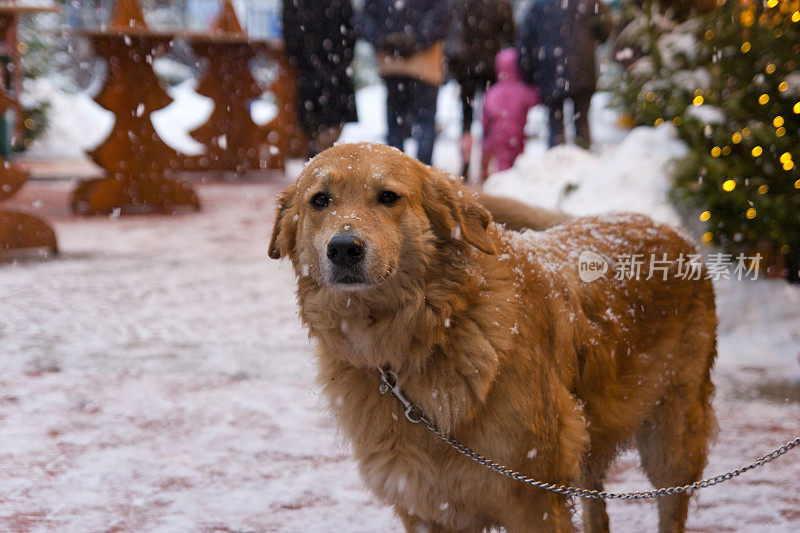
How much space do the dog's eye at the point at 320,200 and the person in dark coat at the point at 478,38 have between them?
879cm

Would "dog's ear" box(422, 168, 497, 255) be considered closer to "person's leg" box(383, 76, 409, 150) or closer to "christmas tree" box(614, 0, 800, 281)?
"christmas tree" box(614, 0, 800, 281)

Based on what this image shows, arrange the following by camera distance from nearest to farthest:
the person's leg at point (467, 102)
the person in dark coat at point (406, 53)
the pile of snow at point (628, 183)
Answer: the pile of snow at point (628, 183)
the person in dark coat at point (406, 53)
the person's leg at point (467, 102)

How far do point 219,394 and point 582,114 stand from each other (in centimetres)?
639

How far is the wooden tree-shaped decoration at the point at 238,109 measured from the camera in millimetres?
13641

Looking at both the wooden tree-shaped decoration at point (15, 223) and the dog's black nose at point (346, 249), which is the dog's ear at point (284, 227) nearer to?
the dog's black nose at point (346, 249)

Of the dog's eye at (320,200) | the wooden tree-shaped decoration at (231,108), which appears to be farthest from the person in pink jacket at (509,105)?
the dog's eye at (320,200)

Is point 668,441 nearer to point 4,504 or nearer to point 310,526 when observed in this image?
point 310,526

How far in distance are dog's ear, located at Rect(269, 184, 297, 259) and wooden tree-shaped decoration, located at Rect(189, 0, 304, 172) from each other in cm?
1123

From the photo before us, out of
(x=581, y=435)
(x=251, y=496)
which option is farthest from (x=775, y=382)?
(x=251, y=496)

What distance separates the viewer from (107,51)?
31.0 feet

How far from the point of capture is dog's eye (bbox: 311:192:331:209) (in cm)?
240

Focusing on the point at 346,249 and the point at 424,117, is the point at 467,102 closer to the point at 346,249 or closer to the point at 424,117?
the point at 424,117

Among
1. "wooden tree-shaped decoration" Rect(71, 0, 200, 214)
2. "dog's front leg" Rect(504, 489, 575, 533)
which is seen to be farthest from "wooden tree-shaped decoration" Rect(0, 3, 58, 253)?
"dog's front leg" Rect(504, 489, 575, 533)

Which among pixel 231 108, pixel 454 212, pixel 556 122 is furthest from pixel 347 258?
pixel 231 108
